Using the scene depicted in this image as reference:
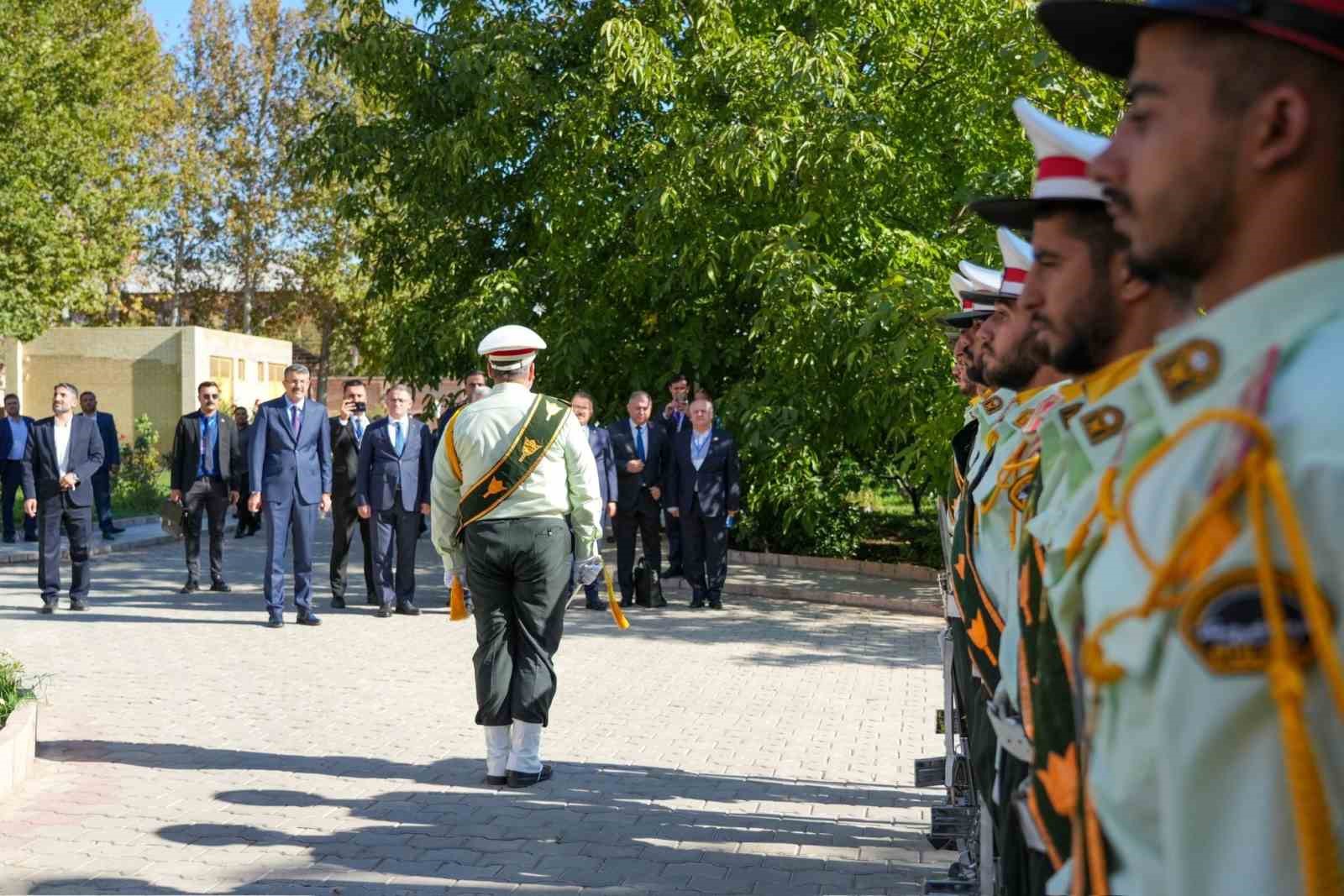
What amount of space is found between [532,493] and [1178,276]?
19.2 feet

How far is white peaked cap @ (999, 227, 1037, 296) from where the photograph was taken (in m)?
3.95

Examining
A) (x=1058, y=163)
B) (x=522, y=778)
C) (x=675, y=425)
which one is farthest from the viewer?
(x=675, y=425)

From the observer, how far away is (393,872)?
5645 millimetres

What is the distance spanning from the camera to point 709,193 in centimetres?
1552

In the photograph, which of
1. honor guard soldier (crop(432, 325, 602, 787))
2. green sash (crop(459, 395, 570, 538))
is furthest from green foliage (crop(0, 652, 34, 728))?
green sash (crop(459, 395, 570, 538))

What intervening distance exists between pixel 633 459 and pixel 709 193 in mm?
2982

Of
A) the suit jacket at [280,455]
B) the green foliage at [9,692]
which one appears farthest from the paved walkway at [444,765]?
the suit jacket at [280,455]

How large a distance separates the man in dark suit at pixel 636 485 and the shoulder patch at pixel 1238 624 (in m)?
13.1

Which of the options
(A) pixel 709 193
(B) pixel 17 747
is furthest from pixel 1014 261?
(A) pixel 709 193

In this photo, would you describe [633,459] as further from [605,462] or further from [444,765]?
[444,765]

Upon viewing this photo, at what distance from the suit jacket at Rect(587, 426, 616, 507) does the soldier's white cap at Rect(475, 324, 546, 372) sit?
21.6 ft

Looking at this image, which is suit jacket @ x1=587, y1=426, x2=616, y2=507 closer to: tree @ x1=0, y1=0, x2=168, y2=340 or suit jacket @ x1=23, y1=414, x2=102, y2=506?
suit jacket @ x1=23, y1=414, x2=102, y2=506

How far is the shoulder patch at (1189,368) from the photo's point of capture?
4.56ft

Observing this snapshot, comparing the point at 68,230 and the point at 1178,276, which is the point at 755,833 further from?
the point at 68,230
